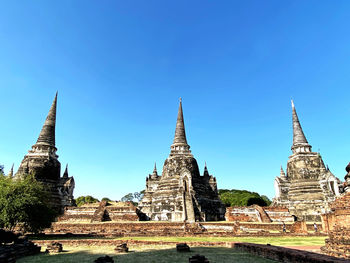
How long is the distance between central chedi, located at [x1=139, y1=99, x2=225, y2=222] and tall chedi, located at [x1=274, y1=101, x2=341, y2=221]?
30.5 feet

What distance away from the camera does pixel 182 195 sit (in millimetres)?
26797

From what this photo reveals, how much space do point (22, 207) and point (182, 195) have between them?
50.0 ft

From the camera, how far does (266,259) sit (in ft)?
26.7

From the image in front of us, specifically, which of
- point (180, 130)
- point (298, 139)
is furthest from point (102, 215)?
point (298, 139)

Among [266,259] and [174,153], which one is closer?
[266,259]

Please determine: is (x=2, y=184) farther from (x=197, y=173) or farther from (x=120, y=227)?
(x=197, y=173)

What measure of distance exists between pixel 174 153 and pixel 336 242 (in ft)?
86.4

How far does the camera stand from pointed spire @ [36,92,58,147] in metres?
34.2

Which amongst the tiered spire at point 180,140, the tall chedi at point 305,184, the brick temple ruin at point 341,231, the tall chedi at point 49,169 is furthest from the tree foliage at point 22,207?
the tall chedi at point 305,184

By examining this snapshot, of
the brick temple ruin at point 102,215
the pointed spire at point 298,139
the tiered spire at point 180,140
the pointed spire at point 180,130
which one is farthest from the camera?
the pointed spire at point 180,130

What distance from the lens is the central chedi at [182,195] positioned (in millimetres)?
26188

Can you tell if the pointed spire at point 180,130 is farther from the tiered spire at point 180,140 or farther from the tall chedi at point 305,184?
the tall chedi at point 305,184

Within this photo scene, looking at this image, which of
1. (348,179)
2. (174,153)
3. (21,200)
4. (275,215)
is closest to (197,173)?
(174,153)

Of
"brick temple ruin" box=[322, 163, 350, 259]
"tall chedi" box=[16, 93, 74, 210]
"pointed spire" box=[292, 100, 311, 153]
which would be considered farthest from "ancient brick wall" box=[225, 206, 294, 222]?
"tall chedi" box=[16, 93, 74, 210]
